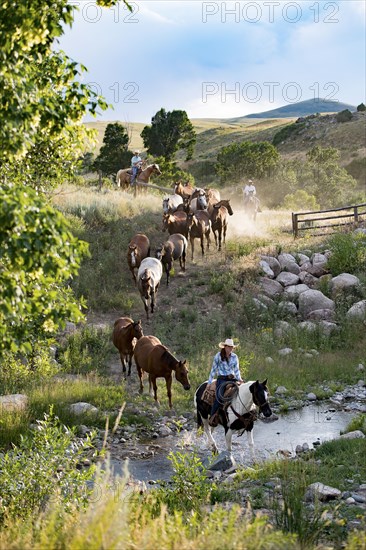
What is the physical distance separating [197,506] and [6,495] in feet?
8.24

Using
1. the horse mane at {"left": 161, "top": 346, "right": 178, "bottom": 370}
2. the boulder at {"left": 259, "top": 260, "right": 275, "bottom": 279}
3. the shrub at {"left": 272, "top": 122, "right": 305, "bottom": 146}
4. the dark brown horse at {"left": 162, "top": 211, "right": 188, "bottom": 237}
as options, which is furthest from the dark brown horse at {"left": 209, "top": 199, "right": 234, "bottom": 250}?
the shrub at {"left": 272, "top": 122, "right": 305, "bottom": 146}

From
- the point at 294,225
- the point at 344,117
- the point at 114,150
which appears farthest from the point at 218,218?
the point at 344,117

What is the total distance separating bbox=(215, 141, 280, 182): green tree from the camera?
54750mm

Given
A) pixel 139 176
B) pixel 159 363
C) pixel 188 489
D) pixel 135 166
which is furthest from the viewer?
pixel 139 176

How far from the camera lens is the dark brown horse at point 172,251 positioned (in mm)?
23391

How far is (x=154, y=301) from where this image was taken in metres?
22.1

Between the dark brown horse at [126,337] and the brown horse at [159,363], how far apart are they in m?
0.97

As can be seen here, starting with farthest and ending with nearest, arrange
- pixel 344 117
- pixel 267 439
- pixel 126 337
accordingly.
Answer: pixel 344 117, pixel 126 337, pixel 267 439

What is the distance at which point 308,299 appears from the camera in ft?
74.9

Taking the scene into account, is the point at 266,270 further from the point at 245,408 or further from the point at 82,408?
the point at 245,408

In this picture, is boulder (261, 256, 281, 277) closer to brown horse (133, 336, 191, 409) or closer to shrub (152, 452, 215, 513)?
brown horse (133, 336, 191, 409)

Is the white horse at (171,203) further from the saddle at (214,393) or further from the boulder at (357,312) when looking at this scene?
the saddle at (214,393)

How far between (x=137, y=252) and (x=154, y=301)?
91.1 inches

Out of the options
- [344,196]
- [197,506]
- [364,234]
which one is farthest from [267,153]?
[197,506]
